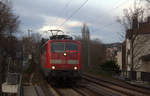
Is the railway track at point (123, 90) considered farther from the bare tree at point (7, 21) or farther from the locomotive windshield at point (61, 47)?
the bare tree at point (7, 21)

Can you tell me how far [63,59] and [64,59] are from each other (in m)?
0.07

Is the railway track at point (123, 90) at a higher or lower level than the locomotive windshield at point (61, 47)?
lower

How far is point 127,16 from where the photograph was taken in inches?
813

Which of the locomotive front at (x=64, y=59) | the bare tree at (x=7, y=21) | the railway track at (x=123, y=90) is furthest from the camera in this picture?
the bare tree at (x=7, y=21)

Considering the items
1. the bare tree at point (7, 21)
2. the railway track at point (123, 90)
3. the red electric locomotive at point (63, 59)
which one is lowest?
the railway track at point (123, 90)

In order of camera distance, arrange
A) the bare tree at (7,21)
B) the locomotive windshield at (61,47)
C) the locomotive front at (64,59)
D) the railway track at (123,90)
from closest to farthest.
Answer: the railway track at (123,90), the locomotive front at (64,59), the locomotive windshield at (61,47), the bare tree at (7,21)

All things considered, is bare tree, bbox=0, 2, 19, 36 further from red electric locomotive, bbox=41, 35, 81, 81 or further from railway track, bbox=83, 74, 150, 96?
railway track, bbox=83, 74, 150, 96

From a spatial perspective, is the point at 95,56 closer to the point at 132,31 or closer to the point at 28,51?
the point at 28,51

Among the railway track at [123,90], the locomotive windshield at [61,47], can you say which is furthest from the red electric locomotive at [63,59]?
the railway track at [123,90]

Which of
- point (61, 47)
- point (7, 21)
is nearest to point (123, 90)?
point (61, 47)

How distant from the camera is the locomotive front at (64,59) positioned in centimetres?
1515

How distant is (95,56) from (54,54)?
4052 centimetres

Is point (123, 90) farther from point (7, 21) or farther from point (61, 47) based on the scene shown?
point (7, 21)

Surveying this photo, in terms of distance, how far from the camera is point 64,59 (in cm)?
1550
